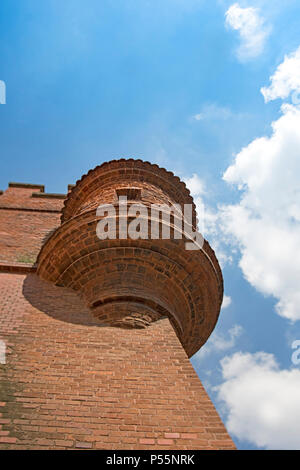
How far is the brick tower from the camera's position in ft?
10.2

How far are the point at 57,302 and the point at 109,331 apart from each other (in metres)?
1.14

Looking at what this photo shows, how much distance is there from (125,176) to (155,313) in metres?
3.80

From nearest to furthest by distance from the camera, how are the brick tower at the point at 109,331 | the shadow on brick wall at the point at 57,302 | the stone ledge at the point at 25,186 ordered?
the brick tower at the point at 109,331, the shadow on brick wall at the point at 57,302, the stone ledge at the point at 25,186

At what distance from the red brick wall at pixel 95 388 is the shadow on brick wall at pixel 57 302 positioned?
29mm

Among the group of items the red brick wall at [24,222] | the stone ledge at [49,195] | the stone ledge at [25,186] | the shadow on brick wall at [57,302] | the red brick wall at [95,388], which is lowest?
the red brick wall at [95,388]

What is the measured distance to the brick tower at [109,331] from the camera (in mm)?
3100

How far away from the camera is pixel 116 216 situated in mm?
5699

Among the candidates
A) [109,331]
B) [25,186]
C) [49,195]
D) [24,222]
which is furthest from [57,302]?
[25,186]

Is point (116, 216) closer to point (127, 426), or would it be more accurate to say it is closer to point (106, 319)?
point (106, 319)

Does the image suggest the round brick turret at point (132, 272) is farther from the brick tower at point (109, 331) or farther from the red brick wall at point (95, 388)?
the red brick wall at point (95, 388)

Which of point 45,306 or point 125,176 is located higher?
point 125,176

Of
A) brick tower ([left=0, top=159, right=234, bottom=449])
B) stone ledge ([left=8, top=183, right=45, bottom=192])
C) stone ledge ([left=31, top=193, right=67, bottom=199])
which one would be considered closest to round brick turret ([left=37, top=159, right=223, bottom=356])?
brick tower ([left=0, top=159, right=234, bottom=449])

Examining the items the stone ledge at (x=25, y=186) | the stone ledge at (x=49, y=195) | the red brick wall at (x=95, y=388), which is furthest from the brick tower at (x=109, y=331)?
the stone ledge at (x=25, y=186)

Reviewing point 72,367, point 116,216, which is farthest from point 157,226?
point 72,367
